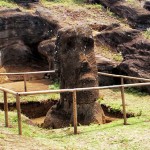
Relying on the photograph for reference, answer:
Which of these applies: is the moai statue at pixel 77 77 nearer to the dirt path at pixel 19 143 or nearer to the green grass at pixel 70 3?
the dirt path at pixel 19 143

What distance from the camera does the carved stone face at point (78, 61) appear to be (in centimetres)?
1099

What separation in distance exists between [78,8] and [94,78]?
13.3 meters

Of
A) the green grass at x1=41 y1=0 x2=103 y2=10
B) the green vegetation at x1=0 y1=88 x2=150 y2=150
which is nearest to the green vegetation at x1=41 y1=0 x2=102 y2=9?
the green grass at x1=41 y1=0 x2=103 y2=10

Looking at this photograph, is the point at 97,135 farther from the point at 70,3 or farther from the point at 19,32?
the point at 70,3

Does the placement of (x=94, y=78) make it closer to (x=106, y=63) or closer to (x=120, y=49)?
(x=106, y=63)

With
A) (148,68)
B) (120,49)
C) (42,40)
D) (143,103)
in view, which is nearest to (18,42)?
(42,40)

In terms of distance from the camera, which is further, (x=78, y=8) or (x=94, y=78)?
(x=78, y=8)

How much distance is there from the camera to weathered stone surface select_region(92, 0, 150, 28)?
23359mm

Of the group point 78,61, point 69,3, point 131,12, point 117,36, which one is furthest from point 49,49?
point 131,12

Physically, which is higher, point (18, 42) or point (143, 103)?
point (18, 42)

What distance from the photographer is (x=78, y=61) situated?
11016mm

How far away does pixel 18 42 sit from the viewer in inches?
773

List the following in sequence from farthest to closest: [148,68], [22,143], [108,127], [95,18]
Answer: [95,18], [148,68], [108,127], [22,143]

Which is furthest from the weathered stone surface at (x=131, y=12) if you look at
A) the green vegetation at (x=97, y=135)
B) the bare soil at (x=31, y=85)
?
the green vegetation at (x=97, y=135)
